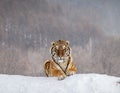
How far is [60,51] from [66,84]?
1.26 meters

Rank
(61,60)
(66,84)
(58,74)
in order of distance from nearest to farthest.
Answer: (66,84)
(58,74)
(61,60)

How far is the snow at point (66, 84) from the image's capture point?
303 inches

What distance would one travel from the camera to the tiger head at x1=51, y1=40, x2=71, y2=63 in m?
9.00

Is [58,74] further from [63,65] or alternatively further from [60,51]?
[60,51]

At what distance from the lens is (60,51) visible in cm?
905

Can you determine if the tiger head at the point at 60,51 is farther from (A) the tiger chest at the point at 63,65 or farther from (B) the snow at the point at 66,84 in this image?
(B) the snow at the point at 66,84

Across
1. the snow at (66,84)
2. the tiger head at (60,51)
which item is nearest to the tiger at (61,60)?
the tiger head at (60,51)

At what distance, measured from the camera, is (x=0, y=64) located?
83.9 ft

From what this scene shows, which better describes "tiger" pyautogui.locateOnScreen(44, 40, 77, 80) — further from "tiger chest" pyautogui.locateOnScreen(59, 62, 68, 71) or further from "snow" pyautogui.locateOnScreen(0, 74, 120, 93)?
"snow" pyautogui.locateOnScreen(0, 74, 120, 93)

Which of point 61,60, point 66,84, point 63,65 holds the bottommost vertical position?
point 66,84

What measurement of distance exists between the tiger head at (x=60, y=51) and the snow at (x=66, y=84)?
77 cm

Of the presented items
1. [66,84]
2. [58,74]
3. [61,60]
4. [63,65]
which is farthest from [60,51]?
[66,84]

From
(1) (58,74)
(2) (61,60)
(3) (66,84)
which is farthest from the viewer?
(2) (61,60)

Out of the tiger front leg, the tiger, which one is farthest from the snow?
the tiger
